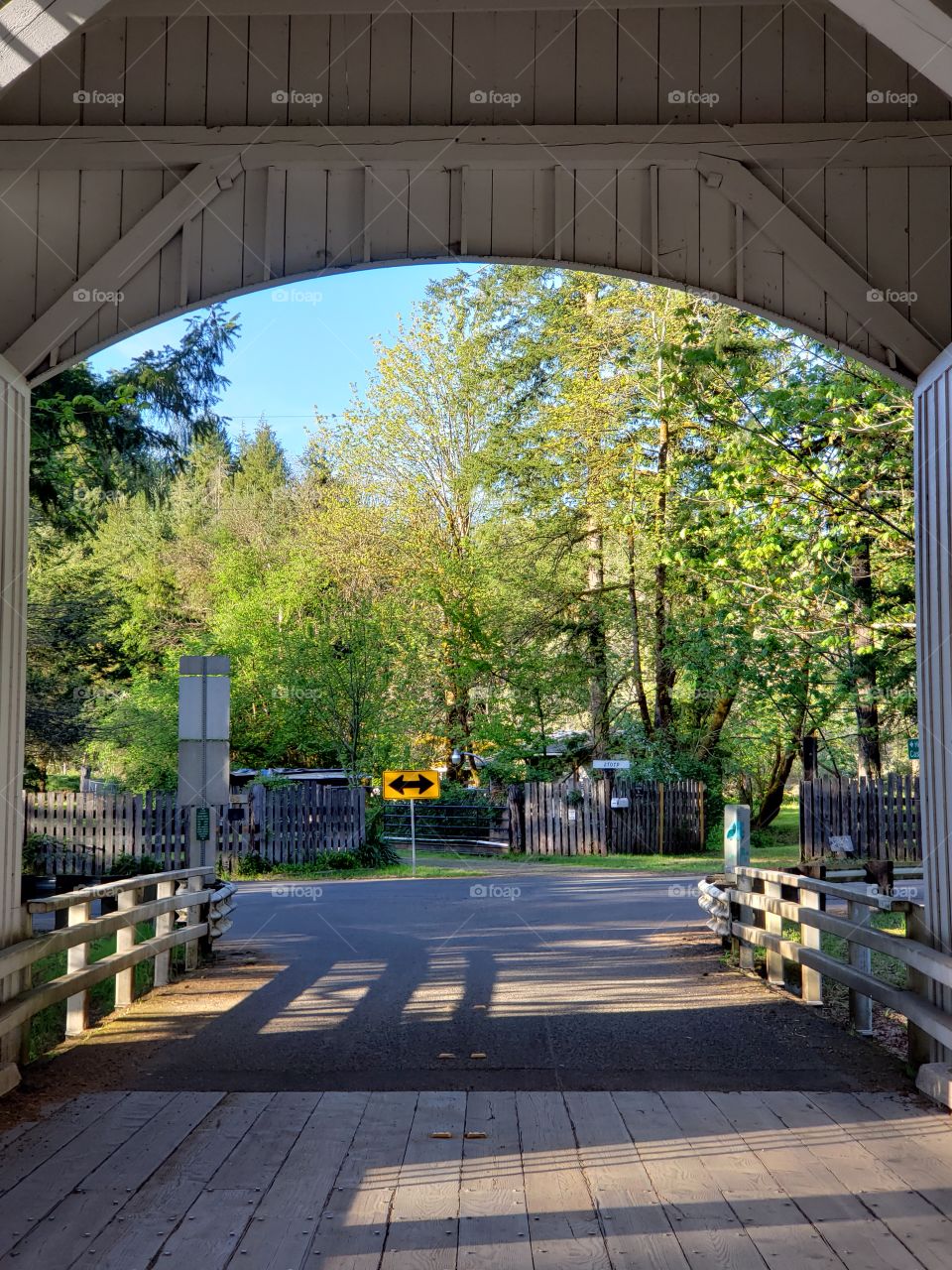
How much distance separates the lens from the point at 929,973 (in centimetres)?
571

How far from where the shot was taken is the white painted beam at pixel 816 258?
6.28 metres

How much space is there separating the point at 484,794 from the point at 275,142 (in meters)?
24.2

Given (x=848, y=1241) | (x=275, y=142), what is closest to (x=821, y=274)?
(x=275, y=142)

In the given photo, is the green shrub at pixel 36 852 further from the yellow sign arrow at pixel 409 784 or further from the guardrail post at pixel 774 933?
the guardrail post at pixel 774 933

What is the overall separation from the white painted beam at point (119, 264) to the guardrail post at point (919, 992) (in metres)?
5.37

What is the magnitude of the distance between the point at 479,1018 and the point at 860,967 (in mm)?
2518

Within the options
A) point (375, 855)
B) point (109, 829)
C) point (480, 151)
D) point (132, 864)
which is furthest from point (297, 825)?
point (480, 151)

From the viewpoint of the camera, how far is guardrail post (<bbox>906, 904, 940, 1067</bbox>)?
235 inches

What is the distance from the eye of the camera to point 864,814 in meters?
23.6

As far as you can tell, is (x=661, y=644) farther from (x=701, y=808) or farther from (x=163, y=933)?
(x=163, y=933)

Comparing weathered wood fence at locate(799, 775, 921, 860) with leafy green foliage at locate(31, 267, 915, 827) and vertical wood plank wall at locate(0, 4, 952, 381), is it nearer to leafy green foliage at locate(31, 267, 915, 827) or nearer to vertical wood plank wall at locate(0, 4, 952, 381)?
leafy green foliage at locate(31, 267, 915, 827)

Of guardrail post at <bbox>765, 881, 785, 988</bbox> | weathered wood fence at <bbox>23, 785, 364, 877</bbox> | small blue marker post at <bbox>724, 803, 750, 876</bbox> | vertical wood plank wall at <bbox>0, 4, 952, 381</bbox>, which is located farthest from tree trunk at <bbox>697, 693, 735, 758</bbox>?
vertical wood plank wall at <bbox>0, 4, 952, 381</bbox>

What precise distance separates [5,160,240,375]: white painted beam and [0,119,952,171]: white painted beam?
0.14 meters

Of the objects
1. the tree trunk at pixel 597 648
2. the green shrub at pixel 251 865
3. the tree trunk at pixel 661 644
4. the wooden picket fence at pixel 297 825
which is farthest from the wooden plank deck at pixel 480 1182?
the tree trunk at pixel 597 648
